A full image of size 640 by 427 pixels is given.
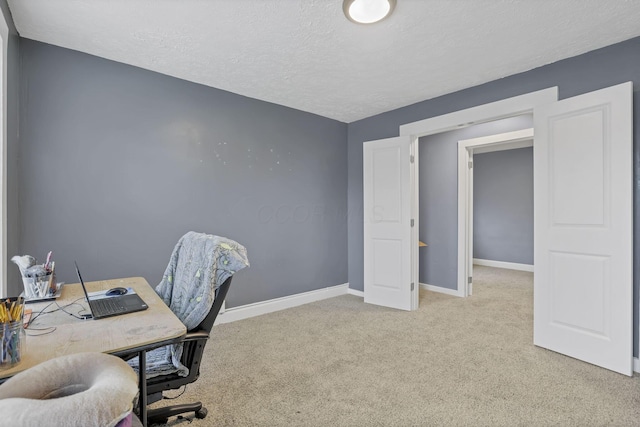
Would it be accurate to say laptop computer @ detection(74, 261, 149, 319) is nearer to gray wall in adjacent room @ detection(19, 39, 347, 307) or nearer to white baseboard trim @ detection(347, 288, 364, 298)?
gray wall in adjacent room @ detection(19, 39, 347, 307)

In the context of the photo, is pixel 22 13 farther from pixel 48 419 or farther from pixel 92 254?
pixel 48 419

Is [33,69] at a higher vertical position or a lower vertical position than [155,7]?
lower

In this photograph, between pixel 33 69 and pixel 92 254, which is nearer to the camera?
pixel 33 69

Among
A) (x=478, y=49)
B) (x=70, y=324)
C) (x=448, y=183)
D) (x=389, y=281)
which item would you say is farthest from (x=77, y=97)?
(x=448, y=183)

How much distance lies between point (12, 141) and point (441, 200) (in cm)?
438

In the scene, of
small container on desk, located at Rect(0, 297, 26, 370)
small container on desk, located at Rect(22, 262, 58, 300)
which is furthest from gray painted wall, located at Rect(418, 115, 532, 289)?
small container on desk, located at Rect(0, 297, 26, 370)

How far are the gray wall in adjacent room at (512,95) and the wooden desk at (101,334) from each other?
283 centimetres

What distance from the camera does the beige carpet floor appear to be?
179 centimetres

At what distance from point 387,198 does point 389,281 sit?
38.5 inches

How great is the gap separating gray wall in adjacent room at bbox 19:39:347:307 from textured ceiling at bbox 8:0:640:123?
0.28m

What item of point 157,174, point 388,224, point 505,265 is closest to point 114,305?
point 157,174

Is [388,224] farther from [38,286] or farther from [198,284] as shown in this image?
[38,286]

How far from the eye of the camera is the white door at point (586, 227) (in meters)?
2.19

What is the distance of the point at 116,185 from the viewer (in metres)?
2.62
